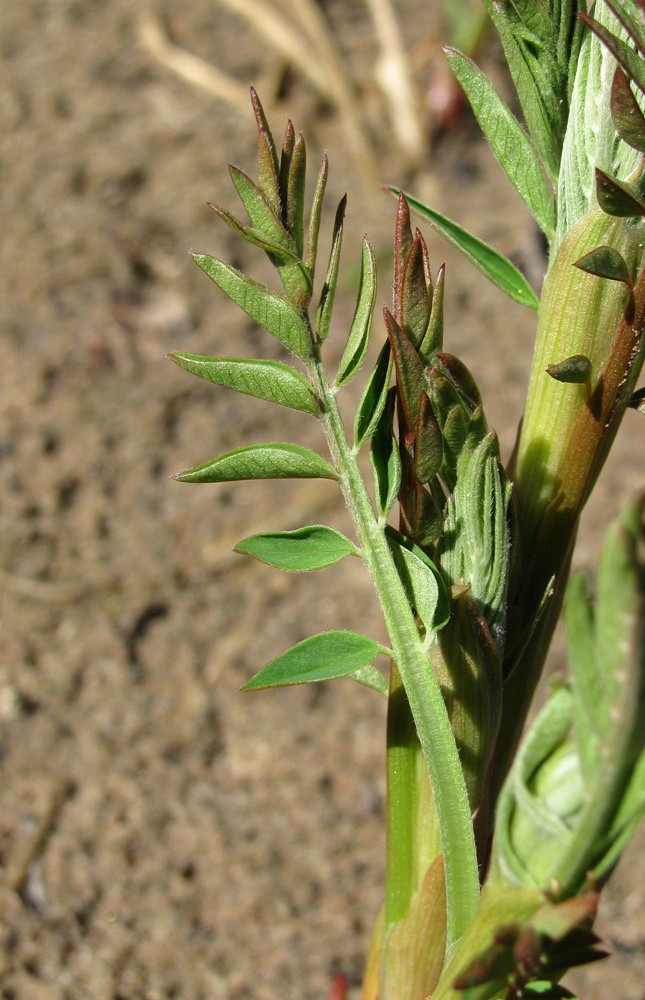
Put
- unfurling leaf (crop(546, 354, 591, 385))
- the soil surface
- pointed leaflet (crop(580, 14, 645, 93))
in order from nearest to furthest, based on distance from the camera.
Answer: pointed leaflet (crop(580, 14, 645, 93)), unfurling leaf (crop(546, 354, 591, 385)), the soil surface

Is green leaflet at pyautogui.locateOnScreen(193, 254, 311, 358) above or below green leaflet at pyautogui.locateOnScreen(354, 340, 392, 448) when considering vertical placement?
above

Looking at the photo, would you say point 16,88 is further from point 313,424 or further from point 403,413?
point 403,413

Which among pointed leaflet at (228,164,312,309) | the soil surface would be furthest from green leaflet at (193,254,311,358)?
the soil surface

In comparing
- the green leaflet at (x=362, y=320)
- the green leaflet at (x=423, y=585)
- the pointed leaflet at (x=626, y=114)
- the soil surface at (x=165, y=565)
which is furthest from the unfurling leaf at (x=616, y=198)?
the soil surface at (x=165, y=565)

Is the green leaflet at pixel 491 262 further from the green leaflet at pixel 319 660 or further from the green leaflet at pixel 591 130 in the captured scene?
the green leaflet at pixel 319 660

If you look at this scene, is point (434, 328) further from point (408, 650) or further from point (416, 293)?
point (408, 650)

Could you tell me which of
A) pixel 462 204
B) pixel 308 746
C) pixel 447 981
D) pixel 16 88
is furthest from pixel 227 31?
pixel 447 981

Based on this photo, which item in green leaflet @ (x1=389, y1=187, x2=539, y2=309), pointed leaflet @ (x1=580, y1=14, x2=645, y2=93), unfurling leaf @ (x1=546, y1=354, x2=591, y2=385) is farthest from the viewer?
green leaflet @ (x1=389, y1=187, x2=539, y2=309)

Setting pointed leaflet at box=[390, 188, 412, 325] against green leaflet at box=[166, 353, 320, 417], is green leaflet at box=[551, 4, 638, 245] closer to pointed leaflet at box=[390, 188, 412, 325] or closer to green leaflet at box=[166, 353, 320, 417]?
pointed leaflet at box=[390, 188, 412, 325]
